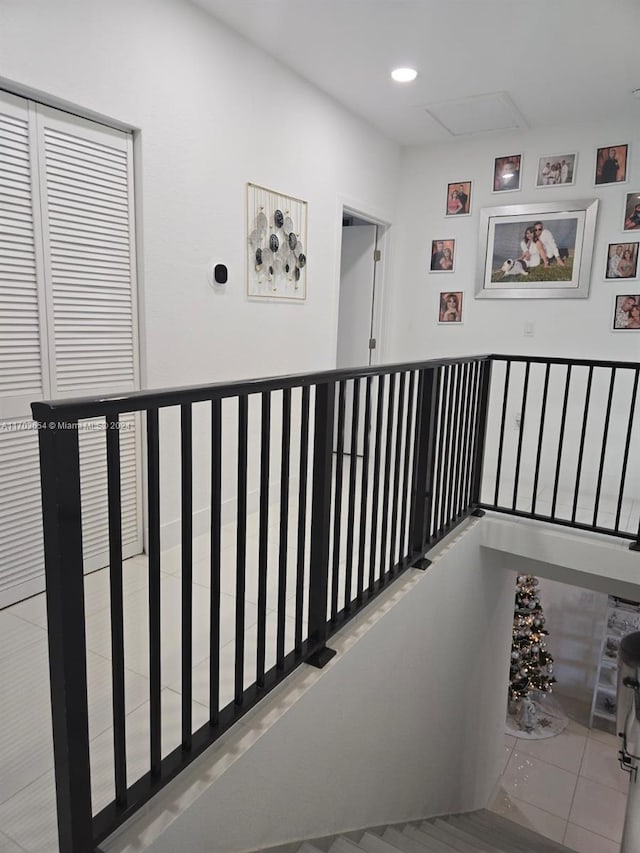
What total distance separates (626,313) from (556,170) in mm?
1149

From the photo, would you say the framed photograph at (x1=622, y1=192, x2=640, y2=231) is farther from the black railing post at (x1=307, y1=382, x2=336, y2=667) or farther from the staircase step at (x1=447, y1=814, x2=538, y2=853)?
the staircase step at (x1=447, y1=814, x2=538, y2=853)

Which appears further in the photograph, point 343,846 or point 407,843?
point 407,843

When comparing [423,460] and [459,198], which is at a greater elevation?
[459,198]

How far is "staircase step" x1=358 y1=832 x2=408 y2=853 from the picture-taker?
2121 mm

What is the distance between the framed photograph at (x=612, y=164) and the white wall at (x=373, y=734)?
2.61 metres

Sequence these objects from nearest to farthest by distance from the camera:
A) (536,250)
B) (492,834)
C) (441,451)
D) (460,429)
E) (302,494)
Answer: (302,494), (441,451), (460,429), (492,834), (536,250)

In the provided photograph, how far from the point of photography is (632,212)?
3846 millimetres

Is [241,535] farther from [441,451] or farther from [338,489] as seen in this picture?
[441,451]

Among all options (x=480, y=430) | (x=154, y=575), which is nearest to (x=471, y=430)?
(x=480, y=430)

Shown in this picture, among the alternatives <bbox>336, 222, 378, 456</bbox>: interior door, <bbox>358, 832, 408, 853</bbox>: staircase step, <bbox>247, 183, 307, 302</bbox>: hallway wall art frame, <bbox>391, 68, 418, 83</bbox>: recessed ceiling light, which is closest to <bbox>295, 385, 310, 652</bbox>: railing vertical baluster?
<bbox>358, 832, 408, 853</bbox>: staircase step

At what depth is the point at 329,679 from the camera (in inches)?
73.5

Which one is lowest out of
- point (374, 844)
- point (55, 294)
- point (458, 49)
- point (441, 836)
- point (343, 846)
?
point (441, 836)

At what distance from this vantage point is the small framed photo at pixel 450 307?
4.56 meters

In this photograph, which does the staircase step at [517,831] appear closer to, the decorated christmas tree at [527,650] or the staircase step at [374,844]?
the decorated christmas tree at [527,650]
